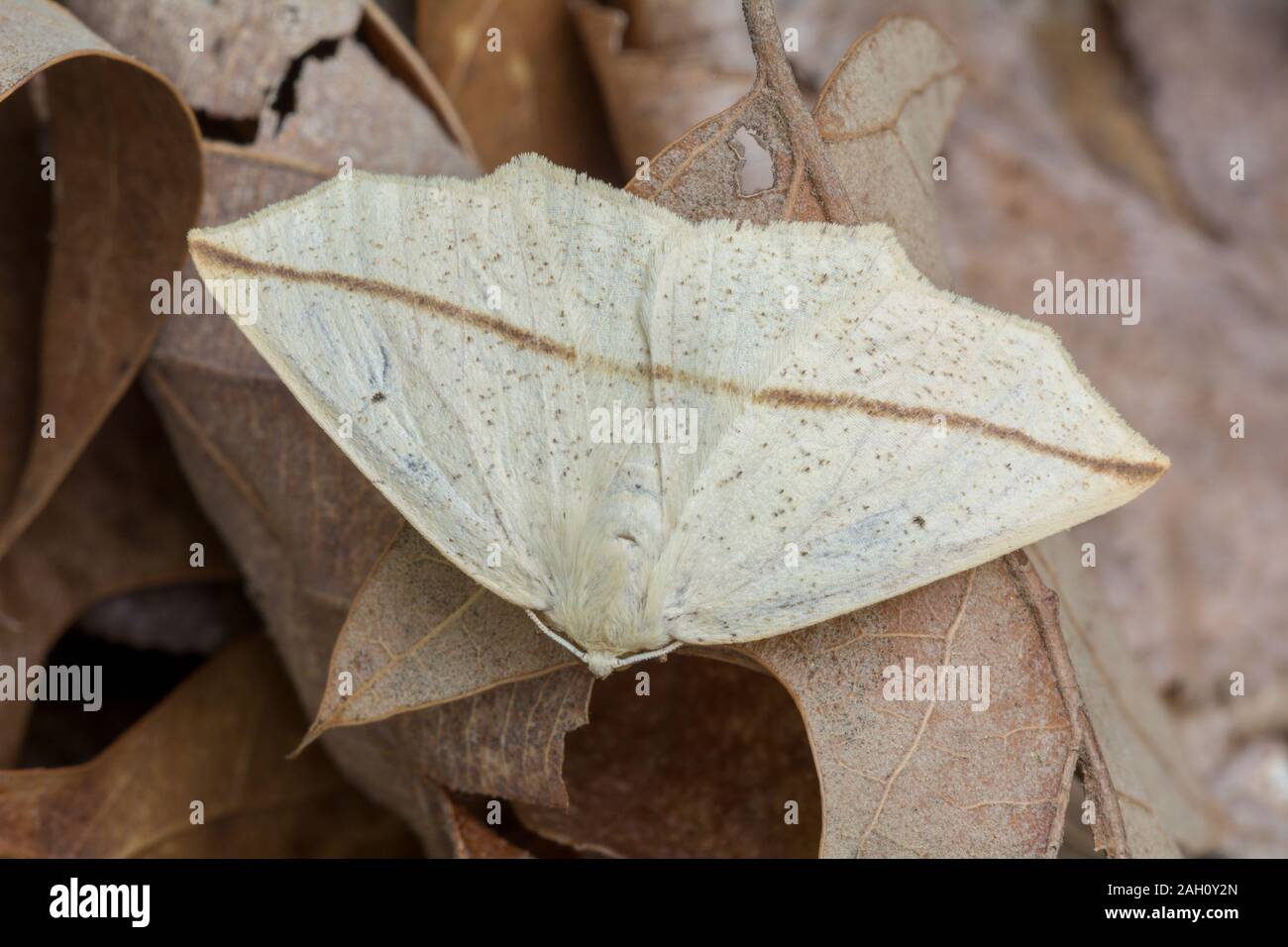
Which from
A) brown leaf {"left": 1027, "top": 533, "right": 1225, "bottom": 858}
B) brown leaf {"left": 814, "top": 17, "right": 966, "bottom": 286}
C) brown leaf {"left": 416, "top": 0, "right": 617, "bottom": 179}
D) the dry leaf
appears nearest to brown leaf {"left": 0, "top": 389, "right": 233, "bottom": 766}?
brown leaf {"left": 416, "top": 0, "right": 617, "bottom": 179}

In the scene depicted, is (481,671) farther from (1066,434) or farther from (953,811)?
(1066,434)

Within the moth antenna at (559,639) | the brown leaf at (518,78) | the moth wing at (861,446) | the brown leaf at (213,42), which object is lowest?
the moth antenna at (559,639)

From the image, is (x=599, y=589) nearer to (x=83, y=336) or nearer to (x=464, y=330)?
(x=464, y=330)

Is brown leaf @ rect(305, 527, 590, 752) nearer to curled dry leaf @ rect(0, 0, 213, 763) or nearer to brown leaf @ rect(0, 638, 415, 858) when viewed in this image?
brown leaf @ rect(0, 638, 415, 858)

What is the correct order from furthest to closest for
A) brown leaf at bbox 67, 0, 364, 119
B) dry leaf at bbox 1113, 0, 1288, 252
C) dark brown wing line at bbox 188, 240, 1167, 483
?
→ dry leaf at bbox 1113, 0, 1288, 252
brown leaf at bbox 67, 0, 364, 119
dark brown wing line at bbox 188, 240, 1167, 483

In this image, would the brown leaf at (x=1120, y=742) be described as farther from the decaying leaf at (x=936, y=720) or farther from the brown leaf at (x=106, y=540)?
the brown leaf at (x=106, y=540)

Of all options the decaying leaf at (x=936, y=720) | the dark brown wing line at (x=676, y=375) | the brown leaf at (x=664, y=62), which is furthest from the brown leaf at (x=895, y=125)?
the brown leaf at (x=664, y=62)

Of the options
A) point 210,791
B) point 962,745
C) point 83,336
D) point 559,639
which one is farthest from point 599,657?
point 83,336
